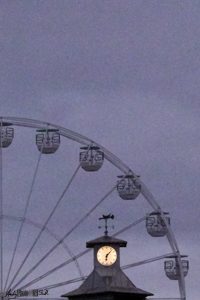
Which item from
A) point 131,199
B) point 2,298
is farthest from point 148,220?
point 2,298

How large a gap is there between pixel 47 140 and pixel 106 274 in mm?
8709

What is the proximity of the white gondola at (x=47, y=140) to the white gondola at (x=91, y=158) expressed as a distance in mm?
1631

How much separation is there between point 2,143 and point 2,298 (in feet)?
35.0

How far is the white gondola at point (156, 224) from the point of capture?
5463 inches

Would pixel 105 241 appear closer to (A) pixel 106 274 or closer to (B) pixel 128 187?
(A) pixel 106 274

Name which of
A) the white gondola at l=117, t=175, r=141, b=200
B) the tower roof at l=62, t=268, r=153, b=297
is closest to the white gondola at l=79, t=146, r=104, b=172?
the white gondola at l=117, t=175, r=141, b=200

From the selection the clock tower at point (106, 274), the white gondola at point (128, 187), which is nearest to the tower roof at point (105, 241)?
the clock tower at point (106, 274)

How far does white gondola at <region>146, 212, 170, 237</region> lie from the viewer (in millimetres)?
138750

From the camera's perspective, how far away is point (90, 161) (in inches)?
5468

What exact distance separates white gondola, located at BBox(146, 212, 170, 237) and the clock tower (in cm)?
401

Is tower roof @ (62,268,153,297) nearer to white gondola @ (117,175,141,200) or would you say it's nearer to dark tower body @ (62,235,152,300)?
dark tower body @ (62,235,152,300)

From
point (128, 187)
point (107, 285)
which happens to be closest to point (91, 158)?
point (128, 187)

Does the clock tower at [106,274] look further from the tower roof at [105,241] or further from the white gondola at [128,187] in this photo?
the white gondola at [128,187]

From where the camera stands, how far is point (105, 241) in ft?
443
